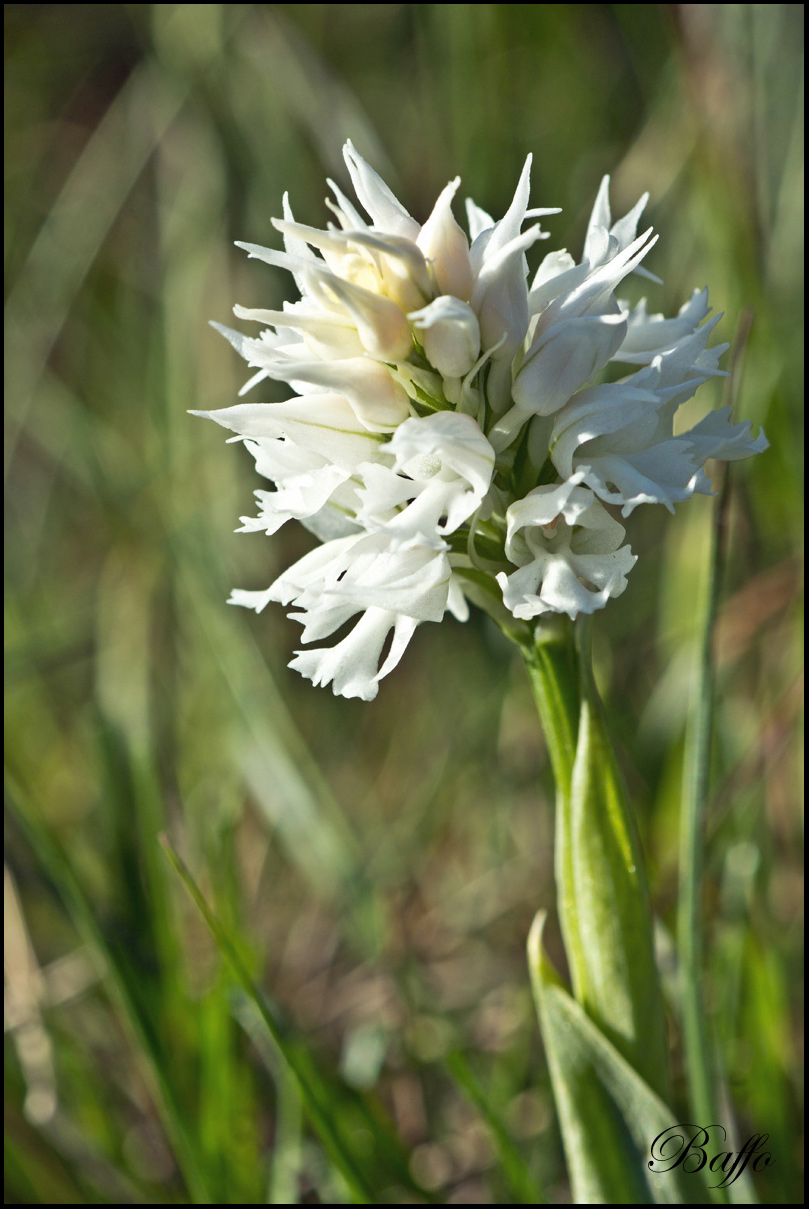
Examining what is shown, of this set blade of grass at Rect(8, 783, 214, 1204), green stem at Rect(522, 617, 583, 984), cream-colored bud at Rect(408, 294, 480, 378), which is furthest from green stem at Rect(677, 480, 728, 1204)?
blade of grass at Rect(8, 783, 214, 1204)

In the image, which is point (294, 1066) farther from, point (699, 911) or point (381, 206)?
point (381, 206)

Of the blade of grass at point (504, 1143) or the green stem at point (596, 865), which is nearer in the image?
the green stem at point (596, 865)

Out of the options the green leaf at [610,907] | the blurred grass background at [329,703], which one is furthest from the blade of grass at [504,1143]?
the green leaf at [610,907]

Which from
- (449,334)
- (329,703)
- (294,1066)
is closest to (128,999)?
(294,1066)

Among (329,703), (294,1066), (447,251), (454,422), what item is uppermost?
(447,251)

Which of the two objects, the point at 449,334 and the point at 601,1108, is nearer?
the point at 449,334

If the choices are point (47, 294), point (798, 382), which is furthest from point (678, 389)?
point (47, 294)

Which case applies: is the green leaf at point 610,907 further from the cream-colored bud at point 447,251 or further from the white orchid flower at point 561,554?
the cream-colored bud at point 447,251
